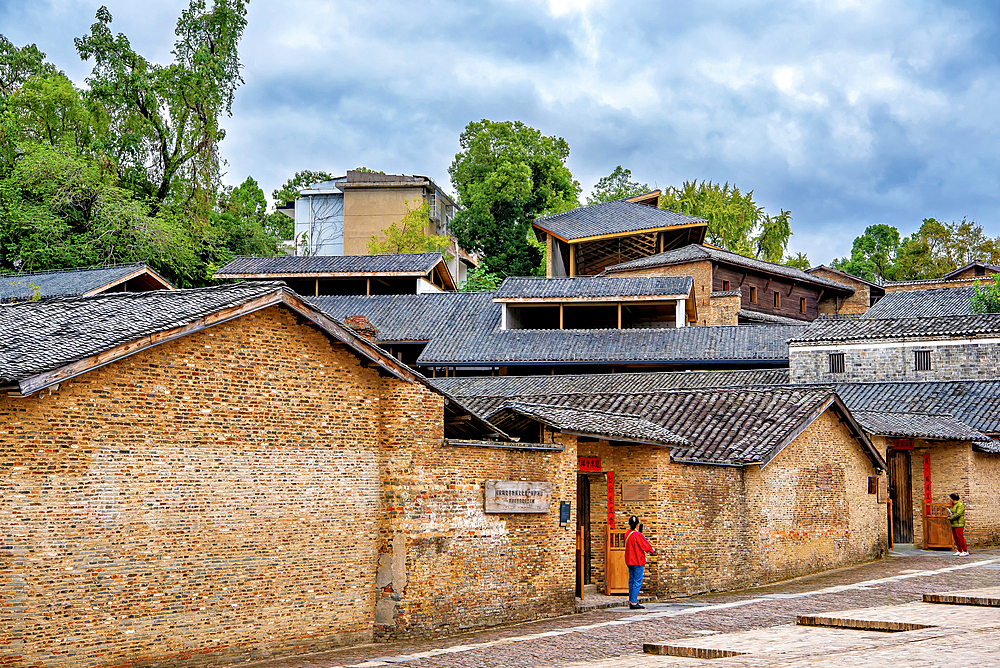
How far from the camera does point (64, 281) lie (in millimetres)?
35625

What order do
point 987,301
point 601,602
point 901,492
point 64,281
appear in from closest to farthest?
point 601,602 → point 901,492 → point 64,281 → point 987,301

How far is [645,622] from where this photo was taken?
14320 mm

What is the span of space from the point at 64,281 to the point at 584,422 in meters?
25.4

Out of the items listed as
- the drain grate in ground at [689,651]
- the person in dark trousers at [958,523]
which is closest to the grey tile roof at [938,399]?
the person in dark trousers at [958,523]

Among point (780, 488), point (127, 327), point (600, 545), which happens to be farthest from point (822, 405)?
point (127, 327)

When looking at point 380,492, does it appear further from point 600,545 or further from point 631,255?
point 631,255

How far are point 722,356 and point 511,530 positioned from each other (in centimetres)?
2403

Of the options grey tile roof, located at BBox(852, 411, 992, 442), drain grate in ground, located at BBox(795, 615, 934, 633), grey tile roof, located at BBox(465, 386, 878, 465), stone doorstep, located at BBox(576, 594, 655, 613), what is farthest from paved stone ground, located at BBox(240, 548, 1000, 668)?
grey tile roof, located at BBox(852, 411, 992, 442)

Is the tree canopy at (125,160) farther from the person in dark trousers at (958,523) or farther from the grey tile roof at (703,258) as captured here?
the person in dark trousers at (958,523)

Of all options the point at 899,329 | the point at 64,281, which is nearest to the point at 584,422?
the point at 899,329

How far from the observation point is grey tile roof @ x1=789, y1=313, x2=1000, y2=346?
1312 inches

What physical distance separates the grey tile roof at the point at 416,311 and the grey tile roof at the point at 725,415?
1890cm

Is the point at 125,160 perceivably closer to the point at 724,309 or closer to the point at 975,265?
the point at 724,309

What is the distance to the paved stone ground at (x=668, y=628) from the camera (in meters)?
11.3
